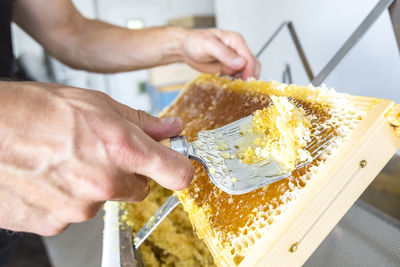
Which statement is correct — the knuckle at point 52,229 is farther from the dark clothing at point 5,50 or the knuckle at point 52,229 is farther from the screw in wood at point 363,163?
the dark clothing at point 5,50

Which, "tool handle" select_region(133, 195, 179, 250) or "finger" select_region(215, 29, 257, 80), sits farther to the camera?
"finger" select_region(215, 29, 257, 80)

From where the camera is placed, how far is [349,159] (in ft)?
1.69

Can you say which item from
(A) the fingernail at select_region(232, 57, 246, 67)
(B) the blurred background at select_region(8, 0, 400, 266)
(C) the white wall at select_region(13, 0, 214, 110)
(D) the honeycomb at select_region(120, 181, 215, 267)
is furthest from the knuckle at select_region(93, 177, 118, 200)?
(C) the white wall at select_region(13, 0, 214, 110)

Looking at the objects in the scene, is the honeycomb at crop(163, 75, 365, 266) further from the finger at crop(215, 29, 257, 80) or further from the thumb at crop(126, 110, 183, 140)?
the finger at crop(215, 29, 257, 80)

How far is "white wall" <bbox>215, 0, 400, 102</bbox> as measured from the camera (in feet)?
3.20

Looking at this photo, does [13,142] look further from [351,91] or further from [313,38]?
[313,38]

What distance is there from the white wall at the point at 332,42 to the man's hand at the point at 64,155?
559mm

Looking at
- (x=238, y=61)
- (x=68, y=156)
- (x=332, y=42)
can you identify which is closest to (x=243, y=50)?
(x=238, y=61)

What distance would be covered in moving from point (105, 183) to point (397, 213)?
0.95 metres

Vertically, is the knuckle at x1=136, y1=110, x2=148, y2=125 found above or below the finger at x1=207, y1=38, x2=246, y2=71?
below

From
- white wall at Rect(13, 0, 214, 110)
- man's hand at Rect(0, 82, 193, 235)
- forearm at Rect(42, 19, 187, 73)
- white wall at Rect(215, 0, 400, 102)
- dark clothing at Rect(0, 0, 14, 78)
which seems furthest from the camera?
white wall at Rect(13, 0, 214, 110)

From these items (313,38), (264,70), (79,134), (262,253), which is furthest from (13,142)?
(264,70)

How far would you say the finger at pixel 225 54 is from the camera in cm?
117

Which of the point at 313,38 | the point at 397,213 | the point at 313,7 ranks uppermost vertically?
the point at 313,7
